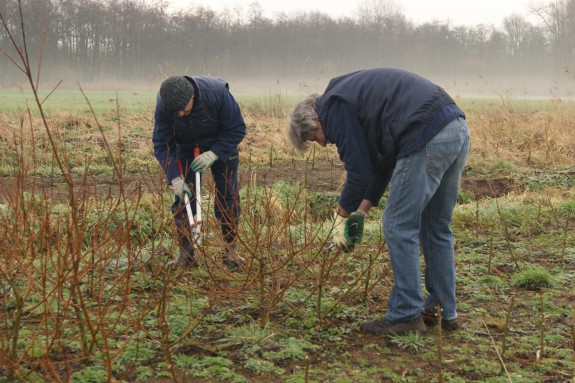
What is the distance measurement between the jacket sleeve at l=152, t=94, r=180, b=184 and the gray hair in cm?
151

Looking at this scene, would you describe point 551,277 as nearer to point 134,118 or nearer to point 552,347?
point 552,347

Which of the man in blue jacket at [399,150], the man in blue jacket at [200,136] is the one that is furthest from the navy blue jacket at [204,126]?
the man in blue jacket at [399,150]

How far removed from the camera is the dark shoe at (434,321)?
3.53m

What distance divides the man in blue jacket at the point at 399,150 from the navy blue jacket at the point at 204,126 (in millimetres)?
1353

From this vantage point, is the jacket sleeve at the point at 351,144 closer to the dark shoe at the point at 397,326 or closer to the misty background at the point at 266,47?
the dark shoe at the point at 397,326

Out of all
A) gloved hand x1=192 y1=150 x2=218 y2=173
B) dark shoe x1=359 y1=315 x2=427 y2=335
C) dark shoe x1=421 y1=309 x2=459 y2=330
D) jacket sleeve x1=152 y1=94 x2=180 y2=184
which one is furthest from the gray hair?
jacket sleeve x1=152 y1=94 x2=180 y2=184

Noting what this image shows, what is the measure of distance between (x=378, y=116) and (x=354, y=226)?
63 centimetres

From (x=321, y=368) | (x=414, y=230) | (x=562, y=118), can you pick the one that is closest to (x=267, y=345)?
(x=321, y=368)

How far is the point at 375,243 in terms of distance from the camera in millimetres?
5527

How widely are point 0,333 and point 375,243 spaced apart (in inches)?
123

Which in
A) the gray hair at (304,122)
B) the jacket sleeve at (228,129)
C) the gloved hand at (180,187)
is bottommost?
the gloved hand at (180,187)

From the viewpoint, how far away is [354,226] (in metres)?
3.49

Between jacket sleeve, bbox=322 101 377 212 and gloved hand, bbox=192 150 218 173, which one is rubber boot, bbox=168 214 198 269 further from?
jacket sleeve, bbox=322 101 377 212

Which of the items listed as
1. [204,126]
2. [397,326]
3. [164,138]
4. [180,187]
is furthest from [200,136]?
[397,326]
